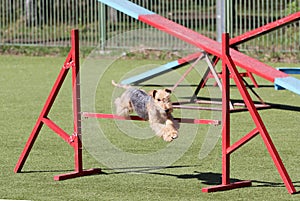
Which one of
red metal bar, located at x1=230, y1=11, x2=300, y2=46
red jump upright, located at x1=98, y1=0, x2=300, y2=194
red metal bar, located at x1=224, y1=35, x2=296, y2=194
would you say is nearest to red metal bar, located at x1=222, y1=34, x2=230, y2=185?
red jump upright, located at x1=98, y1=0, x2=300, y2=194

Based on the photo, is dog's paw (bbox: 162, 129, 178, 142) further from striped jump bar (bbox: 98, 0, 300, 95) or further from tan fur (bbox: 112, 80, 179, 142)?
striped jump bar (bbox: 98, 0, 300, 95)

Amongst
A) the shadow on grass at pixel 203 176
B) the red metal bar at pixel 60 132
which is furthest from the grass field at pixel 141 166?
the red metal bar at pixel 60 132

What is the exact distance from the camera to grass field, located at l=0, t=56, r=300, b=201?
7.33 meters

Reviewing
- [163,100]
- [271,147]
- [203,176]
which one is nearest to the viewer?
[271,147]

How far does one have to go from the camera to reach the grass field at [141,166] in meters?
7.33

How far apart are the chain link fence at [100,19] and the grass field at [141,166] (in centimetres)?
636

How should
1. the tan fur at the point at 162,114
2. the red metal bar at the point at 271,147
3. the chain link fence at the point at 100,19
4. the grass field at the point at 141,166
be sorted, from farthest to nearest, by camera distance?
the chain link fence at the point at 100,19 → the tan fur at the point at 162,114 → the grass field at the point at 141,166 → the red metal bar at the point at 271,147

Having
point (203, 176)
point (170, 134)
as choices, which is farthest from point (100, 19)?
point (170, 134)

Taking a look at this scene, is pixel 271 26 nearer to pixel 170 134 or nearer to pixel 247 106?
pixel 247 106

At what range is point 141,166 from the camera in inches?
335

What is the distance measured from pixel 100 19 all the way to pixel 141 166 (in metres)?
11.9

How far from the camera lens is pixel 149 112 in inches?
302

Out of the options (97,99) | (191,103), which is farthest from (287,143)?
(97,99)

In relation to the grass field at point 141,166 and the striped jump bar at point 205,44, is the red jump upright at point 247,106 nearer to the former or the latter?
the striped jump bar at point 205,44
